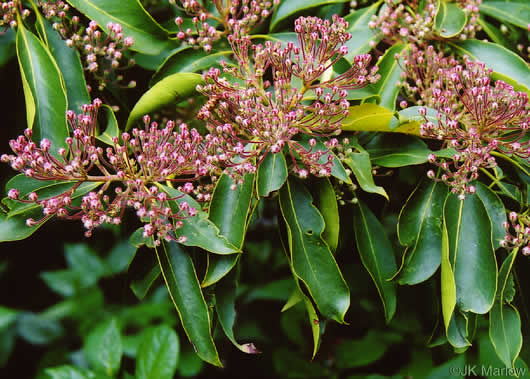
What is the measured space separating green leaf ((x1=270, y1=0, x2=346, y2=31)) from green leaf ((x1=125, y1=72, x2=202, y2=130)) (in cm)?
38

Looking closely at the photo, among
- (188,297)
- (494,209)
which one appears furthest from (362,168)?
(188,297)

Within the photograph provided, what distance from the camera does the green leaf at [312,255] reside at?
1.22 meters

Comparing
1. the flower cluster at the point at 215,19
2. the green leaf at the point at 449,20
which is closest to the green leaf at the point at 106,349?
the flower cluster at the point at 215,19

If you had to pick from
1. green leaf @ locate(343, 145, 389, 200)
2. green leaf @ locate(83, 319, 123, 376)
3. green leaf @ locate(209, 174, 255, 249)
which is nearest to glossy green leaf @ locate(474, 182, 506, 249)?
green leaf @ locate(343, 145, 389, 200)

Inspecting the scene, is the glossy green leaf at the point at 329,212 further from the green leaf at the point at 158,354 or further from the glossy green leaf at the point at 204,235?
the green leaf at the point at 158,354

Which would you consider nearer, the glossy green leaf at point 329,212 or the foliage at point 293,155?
the foliage at point 293,155

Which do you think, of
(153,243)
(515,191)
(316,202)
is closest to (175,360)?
(153,243)

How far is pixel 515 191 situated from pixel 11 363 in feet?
6.38

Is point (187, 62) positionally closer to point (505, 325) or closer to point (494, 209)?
point (494, 209)

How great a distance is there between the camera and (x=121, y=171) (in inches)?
45.1

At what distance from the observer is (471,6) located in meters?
1.57

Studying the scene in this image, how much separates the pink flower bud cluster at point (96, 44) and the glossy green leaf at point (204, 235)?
1.49ft

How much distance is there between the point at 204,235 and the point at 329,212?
12.4 inches

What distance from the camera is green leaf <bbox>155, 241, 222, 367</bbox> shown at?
116cm
